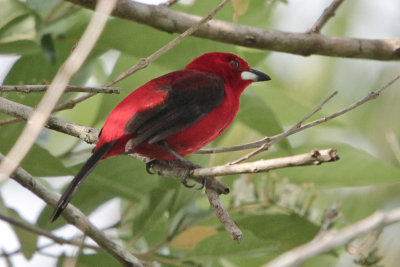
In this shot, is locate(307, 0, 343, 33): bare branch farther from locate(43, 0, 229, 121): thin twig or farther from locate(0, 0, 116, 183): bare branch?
locate(0, 0, 116, 183): bare branch

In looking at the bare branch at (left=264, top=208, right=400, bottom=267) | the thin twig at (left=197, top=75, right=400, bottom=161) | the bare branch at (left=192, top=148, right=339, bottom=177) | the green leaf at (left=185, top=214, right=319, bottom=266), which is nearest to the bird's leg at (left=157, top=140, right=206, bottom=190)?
the thin twig at (left=197, top=75, right=400, bottom=161)

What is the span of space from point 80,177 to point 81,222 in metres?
0.26

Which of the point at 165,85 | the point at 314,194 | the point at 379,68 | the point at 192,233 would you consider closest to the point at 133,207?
the point at 192,233

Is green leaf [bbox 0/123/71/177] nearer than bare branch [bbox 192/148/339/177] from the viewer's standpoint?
No

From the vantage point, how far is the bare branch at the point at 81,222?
3480 mm

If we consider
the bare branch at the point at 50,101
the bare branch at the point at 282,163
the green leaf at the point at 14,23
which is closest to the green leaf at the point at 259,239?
the bare branch at the point at 282,163

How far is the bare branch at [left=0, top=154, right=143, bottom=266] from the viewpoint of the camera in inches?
137

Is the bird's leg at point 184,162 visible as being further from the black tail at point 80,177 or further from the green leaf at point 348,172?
the green leaf at point 348,172

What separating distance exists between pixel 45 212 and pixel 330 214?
182 centimetres

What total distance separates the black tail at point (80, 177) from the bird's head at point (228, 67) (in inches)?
60.1

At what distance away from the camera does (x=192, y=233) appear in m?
4.53

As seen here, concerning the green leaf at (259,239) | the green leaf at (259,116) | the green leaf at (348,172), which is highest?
Answer: the green leaf at (259,116)

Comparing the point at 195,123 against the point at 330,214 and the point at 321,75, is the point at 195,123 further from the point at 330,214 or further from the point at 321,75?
Result: the point at 321,75

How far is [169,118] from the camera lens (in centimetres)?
429
